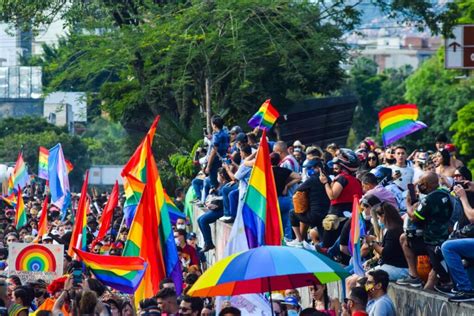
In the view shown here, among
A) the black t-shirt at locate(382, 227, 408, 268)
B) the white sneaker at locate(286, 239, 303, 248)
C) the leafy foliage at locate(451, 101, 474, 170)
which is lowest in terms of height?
the white sneaker at locate(286, 239, 303, 248)

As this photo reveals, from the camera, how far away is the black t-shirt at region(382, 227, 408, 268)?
562 inches

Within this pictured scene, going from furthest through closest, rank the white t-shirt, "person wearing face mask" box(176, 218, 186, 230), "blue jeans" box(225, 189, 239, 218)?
"person wearing face mask" box(176, 218, 186, 230) < "blue jeans" box(225, 189, 239, 218) < the white t-shirt

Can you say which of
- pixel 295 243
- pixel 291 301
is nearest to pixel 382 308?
pixel 291 301

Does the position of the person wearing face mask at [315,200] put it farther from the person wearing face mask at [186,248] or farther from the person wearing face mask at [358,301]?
the person wearing face mask at [358,301]

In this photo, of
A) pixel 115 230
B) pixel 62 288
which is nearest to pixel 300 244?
pixel 62 288

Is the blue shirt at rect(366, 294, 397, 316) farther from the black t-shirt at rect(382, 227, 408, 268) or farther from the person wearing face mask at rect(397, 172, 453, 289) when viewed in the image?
the black t-shirt at rect(382, 227, 408, 268)

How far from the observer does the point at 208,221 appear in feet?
74.9

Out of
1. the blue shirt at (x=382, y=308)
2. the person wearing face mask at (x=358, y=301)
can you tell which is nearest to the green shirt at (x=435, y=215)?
the blue shirt at (x=382, y=308)

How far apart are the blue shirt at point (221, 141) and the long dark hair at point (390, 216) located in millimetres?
9003

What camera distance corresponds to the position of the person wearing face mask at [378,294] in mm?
12930

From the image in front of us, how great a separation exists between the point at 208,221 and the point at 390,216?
880 centimetres

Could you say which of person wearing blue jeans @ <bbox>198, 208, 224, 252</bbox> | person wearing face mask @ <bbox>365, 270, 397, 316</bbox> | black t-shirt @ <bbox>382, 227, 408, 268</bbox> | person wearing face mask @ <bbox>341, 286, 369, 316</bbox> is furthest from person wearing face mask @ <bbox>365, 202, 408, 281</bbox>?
person wearing blue jeans @ <bbox>198, 208, 224, 252</bbox>

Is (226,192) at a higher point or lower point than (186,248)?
higher

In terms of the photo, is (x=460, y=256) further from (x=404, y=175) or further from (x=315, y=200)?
(x=404, y=175)
